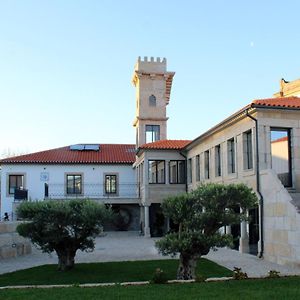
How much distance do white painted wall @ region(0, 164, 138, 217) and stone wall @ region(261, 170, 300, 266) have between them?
2139cm

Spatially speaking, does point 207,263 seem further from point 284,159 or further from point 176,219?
point 284,159

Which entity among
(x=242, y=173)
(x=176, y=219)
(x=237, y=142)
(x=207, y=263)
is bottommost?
(x=207, y=263)

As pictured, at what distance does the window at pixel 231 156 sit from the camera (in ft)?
66.9

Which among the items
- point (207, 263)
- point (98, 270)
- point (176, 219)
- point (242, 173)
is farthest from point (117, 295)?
point (242, 173)

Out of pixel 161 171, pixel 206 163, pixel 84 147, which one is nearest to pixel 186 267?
pixel 206 163

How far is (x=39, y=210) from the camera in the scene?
1405cm

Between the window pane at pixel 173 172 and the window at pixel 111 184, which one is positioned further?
the window at pixel 111 184

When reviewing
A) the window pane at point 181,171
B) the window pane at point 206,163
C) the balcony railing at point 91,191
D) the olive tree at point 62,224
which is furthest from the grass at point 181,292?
the balcony railing at point 91,191

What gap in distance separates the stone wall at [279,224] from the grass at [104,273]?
2128 mm

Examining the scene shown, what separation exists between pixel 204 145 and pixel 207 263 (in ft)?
33.6

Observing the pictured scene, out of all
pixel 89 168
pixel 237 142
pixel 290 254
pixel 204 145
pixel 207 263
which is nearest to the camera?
pixel 290 254

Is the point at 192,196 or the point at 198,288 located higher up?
the point at 192,196

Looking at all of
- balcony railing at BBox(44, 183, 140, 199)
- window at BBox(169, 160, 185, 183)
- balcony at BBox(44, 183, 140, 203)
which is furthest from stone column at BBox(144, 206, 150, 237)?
balcony railing at BBox(44, 183, 140, 199)

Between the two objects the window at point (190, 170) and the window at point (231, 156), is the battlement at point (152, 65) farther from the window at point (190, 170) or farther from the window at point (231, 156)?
the window at point (231, 156)
